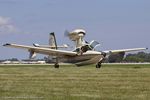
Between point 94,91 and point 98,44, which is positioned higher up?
point 98,44

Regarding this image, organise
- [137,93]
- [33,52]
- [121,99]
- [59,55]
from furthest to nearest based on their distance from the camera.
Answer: [59,55] → [33,52] → [137,93] → [121,99]

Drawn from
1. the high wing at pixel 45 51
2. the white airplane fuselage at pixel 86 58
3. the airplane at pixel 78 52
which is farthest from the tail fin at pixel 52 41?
the white airplane fuselage at pixel 86 58

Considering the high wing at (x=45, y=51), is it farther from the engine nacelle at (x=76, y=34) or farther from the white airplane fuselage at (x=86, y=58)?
the engine nacelle at (x=76, y=34)

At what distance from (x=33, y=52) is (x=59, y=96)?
51.0 meters

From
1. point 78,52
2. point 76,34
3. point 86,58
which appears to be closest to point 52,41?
point 76,34

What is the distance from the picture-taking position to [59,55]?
78375 mm

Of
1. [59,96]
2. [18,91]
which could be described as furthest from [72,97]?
[18,91]

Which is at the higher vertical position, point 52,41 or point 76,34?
point 76,34

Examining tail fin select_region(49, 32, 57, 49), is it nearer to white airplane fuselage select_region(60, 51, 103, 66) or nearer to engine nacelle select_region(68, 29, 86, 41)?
engine nacelle select_region(68, 29, 86, 41)

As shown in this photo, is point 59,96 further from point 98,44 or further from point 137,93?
point 98,44

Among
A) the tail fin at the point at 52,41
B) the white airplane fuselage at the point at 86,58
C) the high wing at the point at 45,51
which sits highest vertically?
the tail fin at the point at 52,41

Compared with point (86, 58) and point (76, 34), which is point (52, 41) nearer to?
point (76, 34)

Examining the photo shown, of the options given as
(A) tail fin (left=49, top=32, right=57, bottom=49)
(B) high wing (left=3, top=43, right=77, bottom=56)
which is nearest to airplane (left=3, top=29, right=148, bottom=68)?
(B) high wing (left=3, top=43, right=77, bottom=56)

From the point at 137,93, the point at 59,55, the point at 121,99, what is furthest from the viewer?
the point at 59,55
